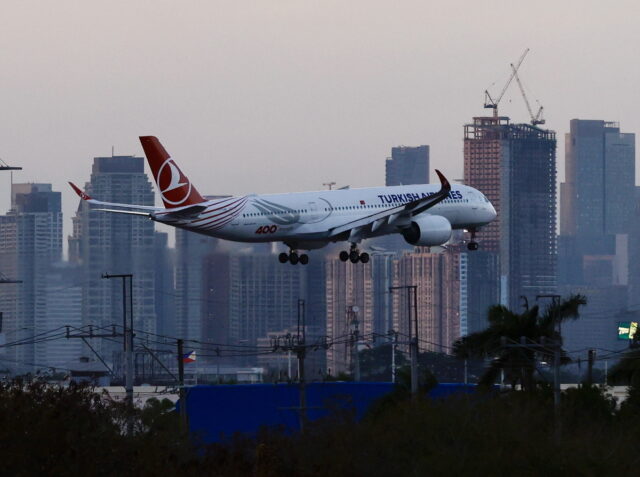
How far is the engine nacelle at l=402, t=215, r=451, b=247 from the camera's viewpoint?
119550 mm

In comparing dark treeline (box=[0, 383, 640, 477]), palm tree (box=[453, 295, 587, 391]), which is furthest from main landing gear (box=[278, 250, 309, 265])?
palm tree (box=[453, 295, 587, 391])

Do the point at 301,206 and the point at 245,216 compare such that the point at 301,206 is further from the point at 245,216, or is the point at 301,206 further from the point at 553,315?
the point at 553,315

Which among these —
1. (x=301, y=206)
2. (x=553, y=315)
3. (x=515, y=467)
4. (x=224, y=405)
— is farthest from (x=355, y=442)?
(x=224, y=405)

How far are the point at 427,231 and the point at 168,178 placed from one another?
1514 centimetres

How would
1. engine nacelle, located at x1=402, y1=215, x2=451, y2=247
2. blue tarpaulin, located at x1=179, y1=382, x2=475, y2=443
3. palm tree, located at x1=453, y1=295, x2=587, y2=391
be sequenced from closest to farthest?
palm tree, located at x1=453, y1=295, x2=587, y2=391 → engine nacelle, located at x1=402, y1=215, x2=451, y2=247 → blue tarpaulin, located at x1=179, y1=382, x2=475, y2=443

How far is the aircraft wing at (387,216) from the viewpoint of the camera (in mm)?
118750

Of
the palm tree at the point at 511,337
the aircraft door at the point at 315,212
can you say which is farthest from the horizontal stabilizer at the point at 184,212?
the palm tree at the point at 511,337

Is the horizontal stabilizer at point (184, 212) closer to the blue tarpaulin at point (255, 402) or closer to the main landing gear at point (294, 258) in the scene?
the main landing gear at point (294, 258)

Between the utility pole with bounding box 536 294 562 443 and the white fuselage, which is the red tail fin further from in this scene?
the utility pole with bounding box 536 294 562 443

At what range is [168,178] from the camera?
116 metres

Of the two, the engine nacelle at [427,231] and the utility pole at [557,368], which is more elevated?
the engine nacelle at [427,231]

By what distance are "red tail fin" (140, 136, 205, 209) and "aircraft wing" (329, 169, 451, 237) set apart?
8656mm

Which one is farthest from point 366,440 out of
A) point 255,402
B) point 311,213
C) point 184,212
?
point 255,402

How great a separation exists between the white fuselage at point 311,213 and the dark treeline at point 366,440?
40.3 feet
